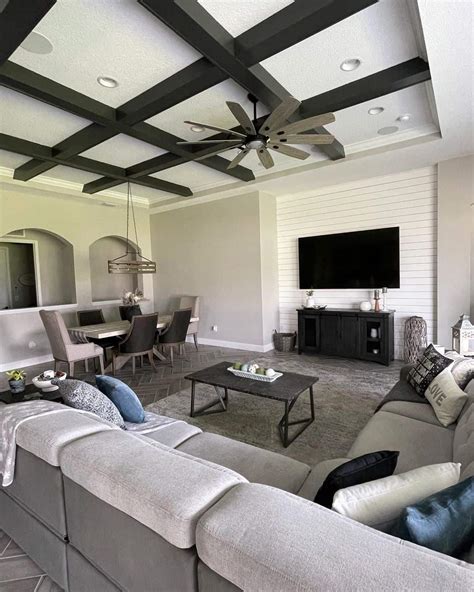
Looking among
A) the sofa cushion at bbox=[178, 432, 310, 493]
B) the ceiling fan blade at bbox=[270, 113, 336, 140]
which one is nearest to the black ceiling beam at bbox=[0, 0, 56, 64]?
the ceiling fan blade at bbox=[270, 113, 336, 140]

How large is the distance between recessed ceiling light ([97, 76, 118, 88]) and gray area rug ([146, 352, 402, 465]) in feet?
10.4

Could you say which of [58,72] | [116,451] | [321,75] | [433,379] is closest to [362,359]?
[433,379]

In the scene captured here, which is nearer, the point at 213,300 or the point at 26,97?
the point at 26,97

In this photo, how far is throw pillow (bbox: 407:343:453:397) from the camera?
2.41 meters

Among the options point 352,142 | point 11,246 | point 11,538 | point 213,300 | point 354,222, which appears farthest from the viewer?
point 11,246

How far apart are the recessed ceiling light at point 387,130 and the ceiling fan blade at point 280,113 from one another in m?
1.75

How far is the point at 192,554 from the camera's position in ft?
3.02

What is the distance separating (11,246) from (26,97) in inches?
216

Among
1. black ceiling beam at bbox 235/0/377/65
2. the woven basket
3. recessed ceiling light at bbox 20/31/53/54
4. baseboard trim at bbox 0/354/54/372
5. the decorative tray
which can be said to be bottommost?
baseboard trim at bbox 0/354/54/372

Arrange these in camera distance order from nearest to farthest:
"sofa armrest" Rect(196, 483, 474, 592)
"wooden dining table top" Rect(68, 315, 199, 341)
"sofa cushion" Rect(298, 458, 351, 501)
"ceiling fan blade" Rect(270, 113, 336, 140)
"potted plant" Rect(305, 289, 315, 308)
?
"sofa armrest" Rect(196, 483, 474, 592) < "sofa cushion" Rect(298, 458, 351, 501) < "ceiling fan blade" Rect(270, 113, 336, 140) < "wooden dining table top" Rect(68, 315, 199, 341) < "potted plant" Rect(305, 289, 315, 308)

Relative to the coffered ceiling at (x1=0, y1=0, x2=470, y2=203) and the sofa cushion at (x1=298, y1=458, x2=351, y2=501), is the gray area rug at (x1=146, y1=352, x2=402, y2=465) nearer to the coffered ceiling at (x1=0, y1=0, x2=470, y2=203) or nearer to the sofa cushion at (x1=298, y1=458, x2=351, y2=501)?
the sofa cushion at (x1=298, y1=458, x2=351, y2=501)

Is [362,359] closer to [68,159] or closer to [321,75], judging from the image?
[321,75]

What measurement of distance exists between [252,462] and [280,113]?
7.95 feet

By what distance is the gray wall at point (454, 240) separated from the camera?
436 centimetres
